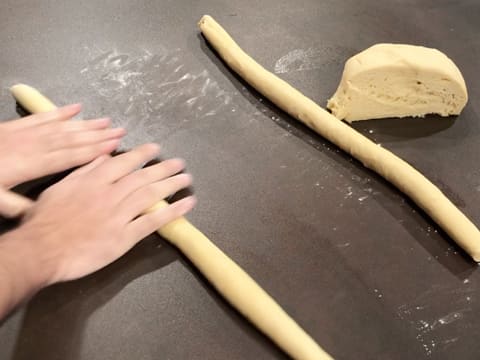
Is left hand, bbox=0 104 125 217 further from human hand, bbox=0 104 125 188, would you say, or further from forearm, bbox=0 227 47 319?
forearm, bbox=0 227 47 319

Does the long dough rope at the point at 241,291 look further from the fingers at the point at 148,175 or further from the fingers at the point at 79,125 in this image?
the fingers at the point at 79,125

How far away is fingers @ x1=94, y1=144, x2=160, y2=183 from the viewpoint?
1117mm

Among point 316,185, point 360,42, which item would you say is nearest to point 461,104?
point 360,42

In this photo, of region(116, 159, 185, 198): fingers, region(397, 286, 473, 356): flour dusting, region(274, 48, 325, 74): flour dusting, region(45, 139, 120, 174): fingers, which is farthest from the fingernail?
region(397, 286, 473, 356): flour dusting

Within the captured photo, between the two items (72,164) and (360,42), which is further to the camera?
(360,42)

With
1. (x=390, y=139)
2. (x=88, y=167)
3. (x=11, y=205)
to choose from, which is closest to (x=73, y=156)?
(x=88, y=167)

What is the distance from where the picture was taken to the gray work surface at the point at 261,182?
1008 mm

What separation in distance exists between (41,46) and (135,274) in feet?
2.53

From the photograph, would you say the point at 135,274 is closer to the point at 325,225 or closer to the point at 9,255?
the point at 9,255

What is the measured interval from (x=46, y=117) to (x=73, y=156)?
0.41 ft

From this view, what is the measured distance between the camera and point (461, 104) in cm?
137

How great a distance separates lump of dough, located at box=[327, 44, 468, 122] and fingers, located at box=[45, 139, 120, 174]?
0.59 metres

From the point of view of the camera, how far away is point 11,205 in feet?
3.46

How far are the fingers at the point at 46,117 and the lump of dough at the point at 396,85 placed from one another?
638 millimetres
